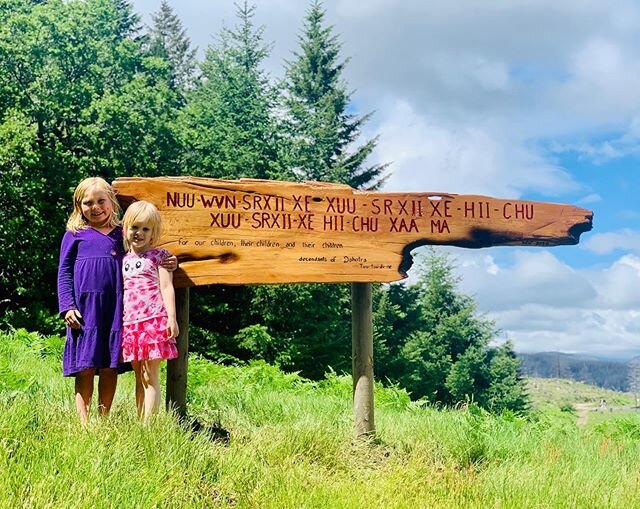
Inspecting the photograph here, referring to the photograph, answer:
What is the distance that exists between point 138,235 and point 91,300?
58 centimetres

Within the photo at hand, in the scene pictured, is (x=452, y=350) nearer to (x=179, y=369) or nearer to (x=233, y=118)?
(x=233, y=118)

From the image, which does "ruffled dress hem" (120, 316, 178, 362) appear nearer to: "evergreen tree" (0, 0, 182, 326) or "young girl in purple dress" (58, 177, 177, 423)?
"young girl in purple dress" (58, 177, 177, 423)

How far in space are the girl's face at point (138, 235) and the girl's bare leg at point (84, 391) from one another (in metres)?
0.94

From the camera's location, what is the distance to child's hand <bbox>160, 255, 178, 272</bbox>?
5039 mm

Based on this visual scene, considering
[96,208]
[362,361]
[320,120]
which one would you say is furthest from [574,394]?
[96,208]

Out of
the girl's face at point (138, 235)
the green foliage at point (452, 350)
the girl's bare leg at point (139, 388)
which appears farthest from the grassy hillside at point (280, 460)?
the green foliage at point (452, 350)

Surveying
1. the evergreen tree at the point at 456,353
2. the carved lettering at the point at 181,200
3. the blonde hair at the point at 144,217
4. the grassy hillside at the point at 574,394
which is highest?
the carved lettering at the point at 181,200

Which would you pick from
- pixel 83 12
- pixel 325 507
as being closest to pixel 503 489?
pixel 325 507

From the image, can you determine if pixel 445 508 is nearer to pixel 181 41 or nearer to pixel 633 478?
pixel 633 478

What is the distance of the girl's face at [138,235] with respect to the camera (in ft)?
16.1

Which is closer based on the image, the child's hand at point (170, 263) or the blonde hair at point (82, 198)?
the blonde hair at point (82, 198)

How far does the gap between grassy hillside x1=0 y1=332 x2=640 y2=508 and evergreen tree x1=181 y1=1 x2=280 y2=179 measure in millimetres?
18477

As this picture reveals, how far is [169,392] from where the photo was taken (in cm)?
552

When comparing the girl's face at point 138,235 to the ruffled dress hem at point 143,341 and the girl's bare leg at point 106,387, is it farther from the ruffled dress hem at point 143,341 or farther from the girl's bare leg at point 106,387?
the girl's bare leg at point 106,387
